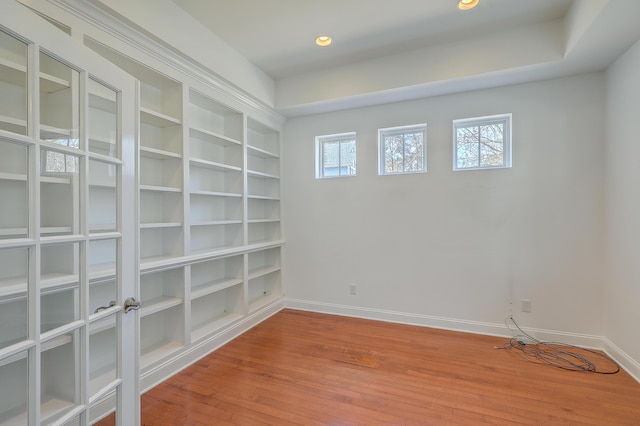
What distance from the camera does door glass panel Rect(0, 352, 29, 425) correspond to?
102 cm

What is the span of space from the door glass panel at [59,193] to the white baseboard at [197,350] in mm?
1566

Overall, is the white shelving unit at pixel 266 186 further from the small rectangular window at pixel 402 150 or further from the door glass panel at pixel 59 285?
the door glass panel at pixel 59 285

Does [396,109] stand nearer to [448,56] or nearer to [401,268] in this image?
[448,56]

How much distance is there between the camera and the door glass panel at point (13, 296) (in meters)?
1.00

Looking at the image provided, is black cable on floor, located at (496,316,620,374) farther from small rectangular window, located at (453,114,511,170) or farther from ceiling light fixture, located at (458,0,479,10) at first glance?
ceiling light fixture, located at (458,0,479,10)

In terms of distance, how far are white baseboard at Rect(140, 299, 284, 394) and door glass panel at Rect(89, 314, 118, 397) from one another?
99 cm

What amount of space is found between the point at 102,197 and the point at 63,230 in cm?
23

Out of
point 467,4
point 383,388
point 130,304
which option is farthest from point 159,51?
point 383,388

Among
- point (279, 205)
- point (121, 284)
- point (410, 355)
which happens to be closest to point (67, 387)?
point (121, 284)

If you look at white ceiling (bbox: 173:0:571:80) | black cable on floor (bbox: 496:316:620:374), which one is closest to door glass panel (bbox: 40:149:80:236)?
white ceiling (bbox: 173:0:571:80)

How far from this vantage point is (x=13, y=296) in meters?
1.03

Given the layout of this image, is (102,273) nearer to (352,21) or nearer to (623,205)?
(352,21)

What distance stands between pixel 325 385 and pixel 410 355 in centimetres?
92

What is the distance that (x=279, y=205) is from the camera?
4.17 meters
